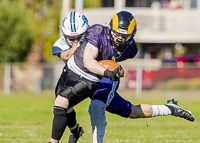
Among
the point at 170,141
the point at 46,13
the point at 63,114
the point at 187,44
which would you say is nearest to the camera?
the point at 63,114

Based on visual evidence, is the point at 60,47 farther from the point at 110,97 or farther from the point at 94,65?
the point at 110,97

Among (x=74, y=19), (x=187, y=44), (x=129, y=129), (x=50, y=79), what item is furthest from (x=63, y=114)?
(x=187, y=44)

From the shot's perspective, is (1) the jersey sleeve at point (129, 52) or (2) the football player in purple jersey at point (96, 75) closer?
(2) the football player in purple jersey at point (96, 75)

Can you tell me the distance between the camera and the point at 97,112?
5.21 metres

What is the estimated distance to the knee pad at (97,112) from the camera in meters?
5.21

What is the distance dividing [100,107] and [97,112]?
2.8 inches

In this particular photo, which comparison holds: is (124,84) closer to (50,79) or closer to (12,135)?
(50,79)

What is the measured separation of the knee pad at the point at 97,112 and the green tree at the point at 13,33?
18.4 metres

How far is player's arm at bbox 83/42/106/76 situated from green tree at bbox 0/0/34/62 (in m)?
18.6

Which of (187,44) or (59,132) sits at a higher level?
(59,132)

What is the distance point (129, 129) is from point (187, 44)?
19.0 metres

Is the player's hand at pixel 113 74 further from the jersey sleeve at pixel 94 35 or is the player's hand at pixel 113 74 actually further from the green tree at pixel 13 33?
the green tree at pixel 13 33

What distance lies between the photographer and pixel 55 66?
68.8 feet

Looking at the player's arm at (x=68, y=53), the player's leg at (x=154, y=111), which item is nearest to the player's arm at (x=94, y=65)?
the player's arm at (x=68, y=53)
